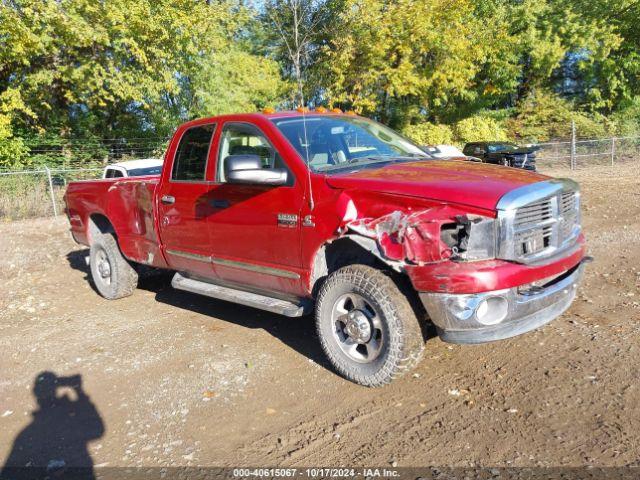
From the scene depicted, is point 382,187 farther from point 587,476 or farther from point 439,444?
point 587,476

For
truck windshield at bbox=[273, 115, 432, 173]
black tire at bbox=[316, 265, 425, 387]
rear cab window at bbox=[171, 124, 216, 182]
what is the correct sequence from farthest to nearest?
rear cab window at bbox=[171, 124, 216, 182] < truck windshield at bbox=[273, 115, 432, 173] < black tire at bbox=[316, 265, 425, 387]

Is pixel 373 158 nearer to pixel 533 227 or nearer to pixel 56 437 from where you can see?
pixel 533 227

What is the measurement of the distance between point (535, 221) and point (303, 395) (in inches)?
79.5

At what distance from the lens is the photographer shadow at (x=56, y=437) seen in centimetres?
341

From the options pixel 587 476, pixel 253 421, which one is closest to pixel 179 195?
pixel 253 421

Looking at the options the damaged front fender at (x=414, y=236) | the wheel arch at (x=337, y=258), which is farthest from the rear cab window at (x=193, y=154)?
the damaged front fender at (x=414, y=236)

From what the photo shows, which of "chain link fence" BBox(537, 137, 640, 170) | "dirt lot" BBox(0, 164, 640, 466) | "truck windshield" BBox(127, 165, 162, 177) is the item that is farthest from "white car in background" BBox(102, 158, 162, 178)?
"chain link fence" BBox(537, 137, 640, 170)

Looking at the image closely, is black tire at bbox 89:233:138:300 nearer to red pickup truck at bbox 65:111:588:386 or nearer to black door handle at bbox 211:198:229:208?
red pickup truck at bbox 65:111:588:386

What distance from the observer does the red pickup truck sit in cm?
354

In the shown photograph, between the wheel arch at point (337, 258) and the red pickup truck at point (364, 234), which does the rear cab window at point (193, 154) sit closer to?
the red pickup truck at point (364, 234)

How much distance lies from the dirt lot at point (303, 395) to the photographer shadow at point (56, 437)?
0.07 ft

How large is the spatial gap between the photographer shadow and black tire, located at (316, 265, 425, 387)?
1.71 metres

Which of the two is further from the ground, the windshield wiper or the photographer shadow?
the windshield wiper

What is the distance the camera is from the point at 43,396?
4449mm
